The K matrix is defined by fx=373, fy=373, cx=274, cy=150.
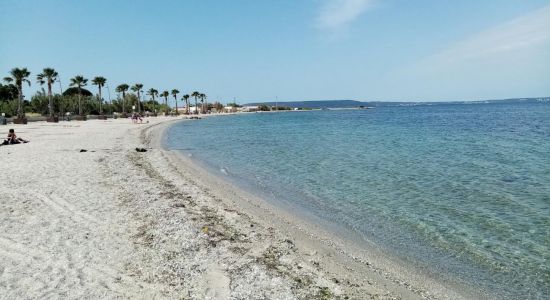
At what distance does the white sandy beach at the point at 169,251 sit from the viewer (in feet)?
17.2

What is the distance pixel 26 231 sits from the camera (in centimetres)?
742

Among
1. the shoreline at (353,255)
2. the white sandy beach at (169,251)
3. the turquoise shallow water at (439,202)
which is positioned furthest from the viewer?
the turquoise shallow water at (439,202)

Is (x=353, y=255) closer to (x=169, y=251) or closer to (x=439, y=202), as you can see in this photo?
(x=169, y=251)

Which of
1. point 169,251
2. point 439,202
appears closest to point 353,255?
point 169,251

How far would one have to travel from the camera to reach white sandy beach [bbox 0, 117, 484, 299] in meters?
5.25

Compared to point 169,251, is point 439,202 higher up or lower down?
lower down

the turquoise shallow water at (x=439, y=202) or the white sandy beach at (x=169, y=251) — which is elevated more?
the white sandy beach at (x=169, y=251)

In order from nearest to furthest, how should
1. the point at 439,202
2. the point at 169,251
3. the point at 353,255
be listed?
the point at 169,251 < the point at 353,255 < the point at 439,202

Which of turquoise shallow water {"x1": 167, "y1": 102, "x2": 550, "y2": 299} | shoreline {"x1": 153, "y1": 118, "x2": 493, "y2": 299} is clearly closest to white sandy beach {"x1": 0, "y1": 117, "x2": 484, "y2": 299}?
shoreline {"x1": 153, "y1": 118, "x2": 493, "y2": 299}

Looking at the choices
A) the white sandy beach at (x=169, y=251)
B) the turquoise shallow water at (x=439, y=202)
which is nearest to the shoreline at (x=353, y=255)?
the white sandy beach at (x=169, y=251)

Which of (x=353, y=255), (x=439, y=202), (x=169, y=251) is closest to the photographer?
(x=169, y=251)

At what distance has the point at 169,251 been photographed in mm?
6590

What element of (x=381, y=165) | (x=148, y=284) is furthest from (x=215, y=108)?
(x=148, y=284)

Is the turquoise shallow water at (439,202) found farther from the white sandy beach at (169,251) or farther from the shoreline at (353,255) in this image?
the white sandy beach at (169,251)
